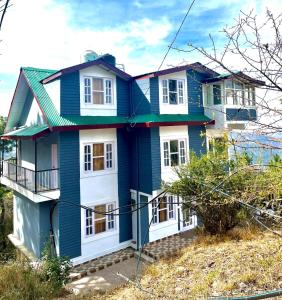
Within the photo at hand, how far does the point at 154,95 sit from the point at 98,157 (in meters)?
3.97

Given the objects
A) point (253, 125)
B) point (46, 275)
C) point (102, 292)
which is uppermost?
point (253, 125)

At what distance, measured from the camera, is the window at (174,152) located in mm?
13453

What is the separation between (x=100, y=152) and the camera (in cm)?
1292

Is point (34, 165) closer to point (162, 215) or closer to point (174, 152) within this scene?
point (162, 215)

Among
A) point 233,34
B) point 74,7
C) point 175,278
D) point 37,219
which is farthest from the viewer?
point 37,219

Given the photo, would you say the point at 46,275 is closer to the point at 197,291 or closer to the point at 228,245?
the point at 197,291

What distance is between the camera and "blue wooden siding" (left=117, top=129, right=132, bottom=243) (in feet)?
44.0

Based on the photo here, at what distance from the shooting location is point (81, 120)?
39.1 ft

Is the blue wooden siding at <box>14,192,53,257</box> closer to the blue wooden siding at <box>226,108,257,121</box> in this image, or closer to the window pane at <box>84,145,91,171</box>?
the window pane at <box>84,145,91,171</box>

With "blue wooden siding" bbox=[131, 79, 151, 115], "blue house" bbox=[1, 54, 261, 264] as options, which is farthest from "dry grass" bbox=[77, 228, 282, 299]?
"blue wooden siding" bbox=[131, 79, 151, 115]

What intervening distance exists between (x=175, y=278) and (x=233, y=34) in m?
6.46

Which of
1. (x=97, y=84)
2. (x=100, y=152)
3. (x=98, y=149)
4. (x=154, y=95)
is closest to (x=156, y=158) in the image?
(x=100, y=152)

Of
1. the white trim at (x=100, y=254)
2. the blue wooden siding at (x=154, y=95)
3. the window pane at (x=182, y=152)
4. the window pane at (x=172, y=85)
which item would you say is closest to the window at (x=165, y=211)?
the white trim at (x=100, y=254)

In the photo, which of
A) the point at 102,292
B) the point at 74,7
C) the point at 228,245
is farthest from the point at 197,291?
the point at 74,7
